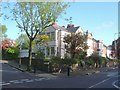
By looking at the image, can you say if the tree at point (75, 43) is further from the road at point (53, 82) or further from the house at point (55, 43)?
the road at point (53, 82)

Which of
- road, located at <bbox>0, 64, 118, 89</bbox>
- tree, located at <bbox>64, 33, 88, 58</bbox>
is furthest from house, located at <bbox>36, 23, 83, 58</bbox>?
road, located at <bbox>0, 64, 118, 89</bbox>

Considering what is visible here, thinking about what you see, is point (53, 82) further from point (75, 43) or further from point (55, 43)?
point (55, 43)

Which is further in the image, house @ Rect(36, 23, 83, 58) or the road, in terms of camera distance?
house @ Rect(36, 23, 83, 58)

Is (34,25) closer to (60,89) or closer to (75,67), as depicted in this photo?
(75,67)

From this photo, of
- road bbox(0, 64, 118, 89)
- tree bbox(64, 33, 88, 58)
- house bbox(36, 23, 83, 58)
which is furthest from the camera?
house bbox(36, 23, 83, 58)

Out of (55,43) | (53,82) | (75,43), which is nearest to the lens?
(53,82)

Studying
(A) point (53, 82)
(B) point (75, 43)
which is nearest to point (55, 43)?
(B) point (75, 43)

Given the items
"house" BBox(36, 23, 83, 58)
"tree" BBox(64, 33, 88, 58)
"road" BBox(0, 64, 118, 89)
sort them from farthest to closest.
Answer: "house" BBox(36, 23, 83, 58), "tree" BBox(64, 33, 88, 58), "road" BBox(0, 64, 118, 89)

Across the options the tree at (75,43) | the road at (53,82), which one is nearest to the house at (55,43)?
the tree at (75,43)

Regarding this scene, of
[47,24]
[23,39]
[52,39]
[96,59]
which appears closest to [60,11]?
[47,24]

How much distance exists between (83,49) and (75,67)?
3.60 m

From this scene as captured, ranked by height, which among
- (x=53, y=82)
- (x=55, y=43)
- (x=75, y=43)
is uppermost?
(x=55, y=43)

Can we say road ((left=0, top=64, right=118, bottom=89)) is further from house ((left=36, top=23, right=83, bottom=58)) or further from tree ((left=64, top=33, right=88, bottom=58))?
house ((left=36, top=23, right=83, bottom=58))

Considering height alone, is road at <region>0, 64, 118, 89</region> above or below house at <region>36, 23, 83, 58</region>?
below
